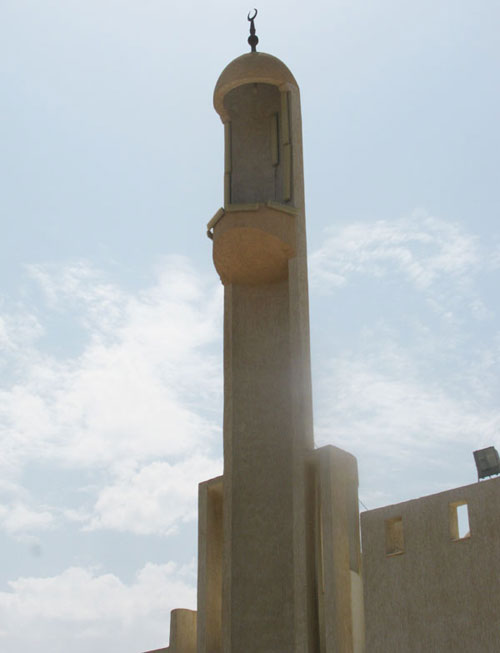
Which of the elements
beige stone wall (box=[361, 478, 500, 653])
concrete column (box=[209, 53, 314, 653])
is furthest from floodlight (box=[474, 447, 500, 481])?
concrete column (box=[209, 53, 314, 653])

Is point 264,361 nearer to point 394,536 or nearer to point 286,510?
point 286,510

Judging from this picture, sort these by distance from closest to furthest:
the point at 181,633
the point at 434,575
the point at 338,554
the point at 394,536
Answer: the point at 338,554, the point at 434,575, the point at 394,536, the point at 181,633

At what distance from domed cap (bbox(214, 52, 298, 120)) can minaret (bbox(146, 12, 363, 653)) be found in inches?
0.9

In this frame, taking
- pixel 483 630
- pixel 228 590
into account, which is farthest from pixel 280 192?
pixel 483 630

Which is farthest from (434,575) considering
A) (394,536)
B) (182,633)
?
(182,633)

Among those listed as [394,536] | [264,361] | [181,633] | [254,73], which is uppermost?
[254,73]

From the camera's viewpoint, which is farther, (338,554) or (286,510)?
(286,510)

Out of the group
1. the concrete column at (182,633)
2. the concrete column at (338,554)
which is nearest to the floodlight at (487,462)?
the concrete column at (338,554)

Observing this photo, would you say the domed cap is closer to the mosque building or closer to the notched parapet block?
the mosque building

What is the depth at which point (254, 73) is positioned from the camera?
53.7ft

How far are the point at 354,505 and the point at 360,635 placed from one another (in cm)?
174

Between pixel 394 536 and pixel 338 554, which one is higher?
pixel 394 536

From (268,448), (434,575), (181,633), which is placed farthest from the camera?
(181,633)

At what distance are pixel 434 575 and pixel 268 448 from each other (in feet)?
10.1
